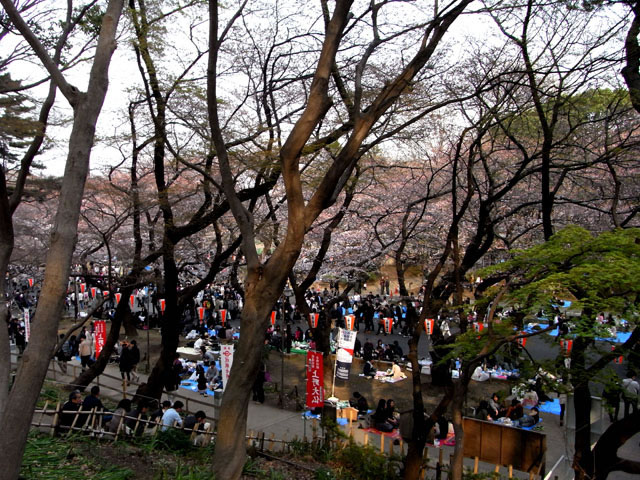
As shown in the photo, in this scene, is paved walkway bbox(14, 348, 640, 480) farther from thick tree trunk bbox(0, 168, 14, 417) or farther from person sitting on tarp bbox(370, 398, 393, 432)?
thick tree trunk bbox(0, 168, 14, 417)

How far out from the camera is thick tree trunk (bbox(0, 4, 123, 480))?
3521 millimetres

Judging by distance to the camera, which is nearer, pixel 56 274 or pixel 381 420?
pixel 56 274

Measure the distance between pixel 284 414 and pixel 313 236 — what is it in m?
9.80

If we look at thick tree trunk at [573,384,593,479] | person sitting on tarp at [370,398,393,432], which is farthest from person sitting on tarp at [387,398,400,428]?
thick tree trunk at [573,384,593,479]

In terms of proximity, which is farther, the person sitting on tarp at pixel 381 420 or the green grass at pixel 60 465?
the person sitting on tarp at pixel 381 420

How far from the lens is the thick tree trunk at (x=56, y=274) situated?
3521mm

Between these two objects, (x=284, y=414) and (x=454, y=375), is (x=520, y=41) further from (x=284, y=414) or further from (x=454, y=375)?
(x=454, y=375)

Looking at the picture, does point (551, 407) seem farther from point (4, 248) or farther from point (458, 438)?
point (4, 248)

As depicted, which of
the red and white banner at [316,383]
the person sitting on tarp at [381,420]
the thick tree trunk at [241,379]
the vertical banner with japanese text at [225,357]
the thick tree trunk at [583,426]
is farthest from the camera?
the vertical banner with japanese text at [225,357]

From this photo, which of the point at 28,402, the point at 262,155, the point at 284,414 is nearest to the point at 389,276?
the point at 284,414

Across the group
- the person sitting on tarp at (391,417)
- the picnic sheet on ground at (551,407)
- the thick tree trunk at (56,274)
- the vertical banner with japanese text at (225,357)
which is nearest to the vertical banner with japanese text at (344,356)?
the person sitting on tarp at (391,417)

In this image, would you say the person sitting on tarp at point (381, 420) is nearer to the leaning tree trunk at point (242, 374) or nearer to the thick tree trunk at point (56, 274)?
the leaning tree trunk at point (242, 374)

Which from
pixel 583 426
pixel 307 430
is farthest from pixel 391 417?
pixel 583 426

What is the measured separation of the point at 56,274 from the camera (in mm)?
3758
